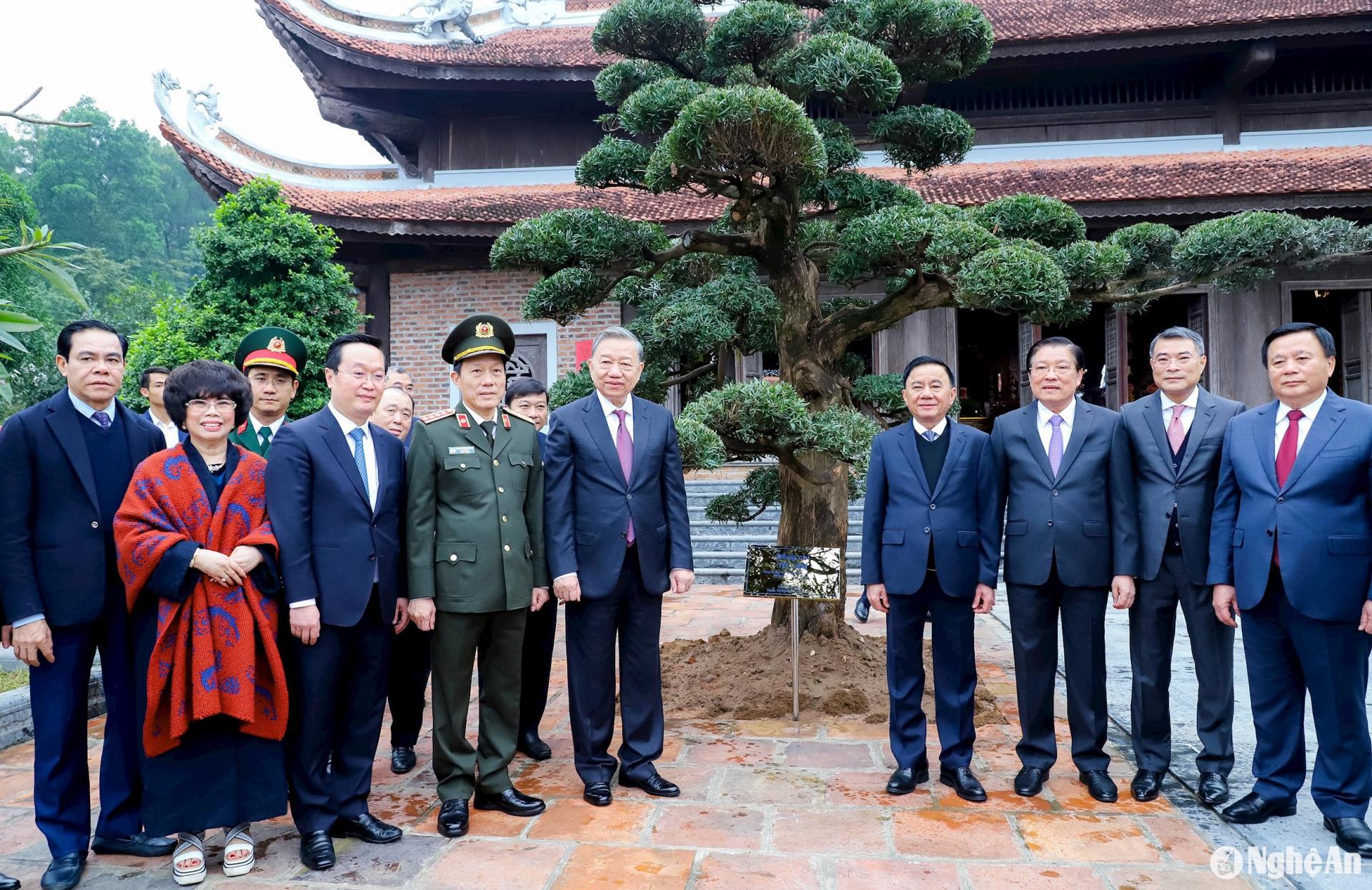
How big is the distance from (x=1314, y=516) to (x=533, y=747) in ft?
10.2

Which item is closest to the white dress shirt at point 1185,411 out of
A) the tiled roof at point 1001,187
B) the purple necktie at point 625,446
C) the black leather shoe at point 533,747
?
the purple necktie at point 625,446

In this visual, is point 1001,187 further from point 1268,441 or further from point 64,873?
point 64,873

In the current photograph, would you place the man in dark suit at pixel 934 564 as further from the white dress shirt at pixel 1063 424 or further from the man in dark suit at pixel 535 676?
the man in dark suit at pixel 535 676

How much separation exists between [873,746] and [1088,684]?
961mm

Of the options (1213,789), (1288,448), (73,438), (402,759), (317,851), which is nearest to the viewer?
(317,851)

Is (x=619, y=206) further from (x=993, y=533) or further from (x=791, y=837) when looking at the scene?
(x=791, y=837)

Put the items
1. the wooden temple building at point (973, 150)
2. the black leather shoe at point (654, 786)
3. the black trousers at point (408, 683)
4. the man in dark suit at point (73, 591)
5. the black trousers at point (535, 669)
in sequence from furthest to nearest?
1. the wooden temple building at point (973, 150)
2. the black trousers at point (535, 669)
3. the black trousers at point (408, 683)
4. the black leather shoe at point (654, 786)
5. the man in dark suit at point (73, 591)

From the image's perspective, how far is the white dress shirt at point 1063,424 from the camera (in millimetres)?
3367

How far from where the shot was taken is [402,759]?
3.65 metres

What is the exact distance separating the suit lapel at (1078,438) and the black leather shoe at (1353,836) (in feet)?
4.59

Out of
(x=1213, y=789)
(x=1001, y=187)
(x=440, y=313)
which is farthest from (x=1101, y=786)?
(x=440, y=313)

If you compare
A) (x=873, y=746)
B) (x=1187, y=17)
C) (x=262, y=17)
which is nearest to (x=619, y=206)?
(x=262, y=17)

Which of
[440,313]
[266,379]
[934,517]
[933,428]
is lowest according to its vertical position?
[934,517]

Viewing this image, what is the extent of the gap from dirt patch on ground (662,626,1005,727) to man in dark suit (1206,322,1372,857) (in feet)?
4.38
